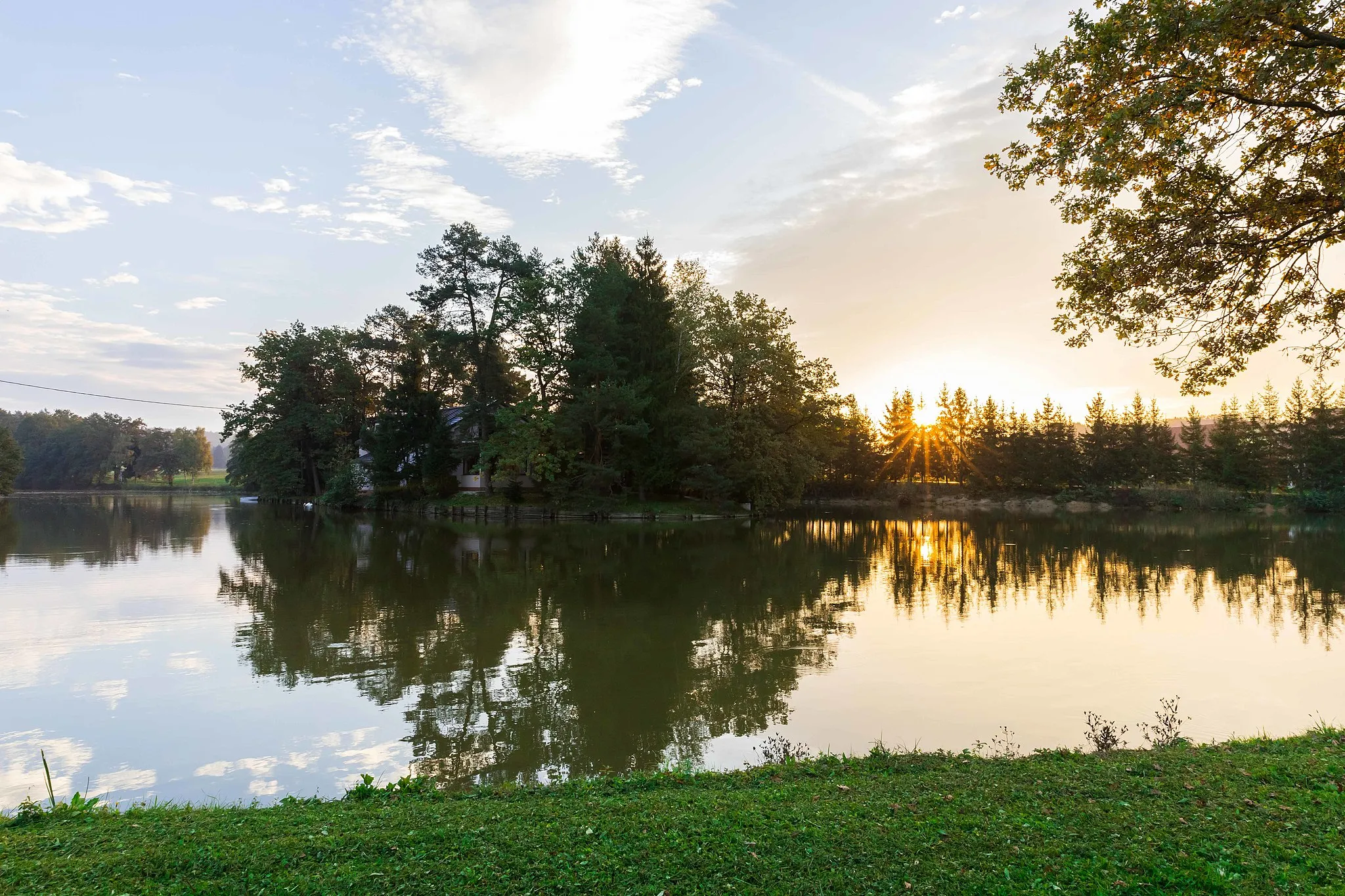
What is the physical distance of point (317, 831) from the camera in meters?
4.18

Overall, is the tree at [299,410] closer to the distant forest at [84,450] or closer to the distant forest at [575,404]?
the distant forest at [575,404]

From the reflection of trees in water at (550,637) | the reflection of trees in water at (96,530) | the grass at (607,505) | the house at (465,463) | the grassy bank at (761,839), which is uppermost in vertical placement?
the house at (465,463)

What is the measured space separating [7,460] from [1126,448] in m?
86.7

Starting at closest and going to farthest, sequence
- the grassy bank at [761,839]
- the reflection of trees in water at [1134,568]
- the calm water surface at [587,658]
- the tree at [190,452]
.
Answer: the grassy bank at [761,839] → the calm water surface at [587,658] → the reflection of trees in water at [1134,568] → the tree at [190,452]

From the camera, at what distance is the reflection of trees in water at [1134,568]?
48.3 feet

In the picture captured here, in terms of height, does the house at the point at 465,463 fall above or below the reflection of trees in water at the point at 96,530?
above

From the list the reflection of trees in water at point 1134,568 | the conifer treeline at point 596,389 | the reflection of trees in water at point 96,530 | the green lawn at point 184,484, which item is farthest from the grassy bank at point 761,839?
the green lawn at point 184,484

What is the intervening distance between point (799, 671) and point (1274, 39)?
852 centimetres

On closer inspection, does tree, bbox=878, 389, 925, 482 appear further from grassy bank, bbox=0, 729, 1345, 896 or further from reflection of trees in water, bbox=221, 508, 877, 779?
grassy bank, bbox=0, 729, 1345, 896

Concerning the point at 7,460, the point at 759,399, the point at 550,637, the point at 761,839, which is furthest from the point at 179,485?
the point at 761,839

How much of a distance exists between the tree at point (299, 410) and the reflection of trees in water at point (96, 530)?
5182 mm

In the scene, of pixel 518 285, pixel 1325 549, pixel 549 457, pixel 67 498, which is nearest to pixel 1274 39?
pixel 1325 549

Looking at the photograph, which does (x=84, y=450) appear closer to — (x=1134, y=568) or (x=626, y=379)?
(x=626, y=379)

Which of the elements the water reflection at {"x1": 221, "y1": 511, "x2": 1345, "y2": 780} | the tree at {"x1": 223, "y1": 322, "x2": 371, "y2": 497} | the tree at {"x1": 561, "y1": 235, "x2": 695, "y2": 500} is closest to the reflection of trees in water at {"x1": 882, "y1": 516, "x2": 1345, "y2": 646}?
the water reflection at {"x1": 221, "y1": 511, "x2": 1345, "y2": 780}
